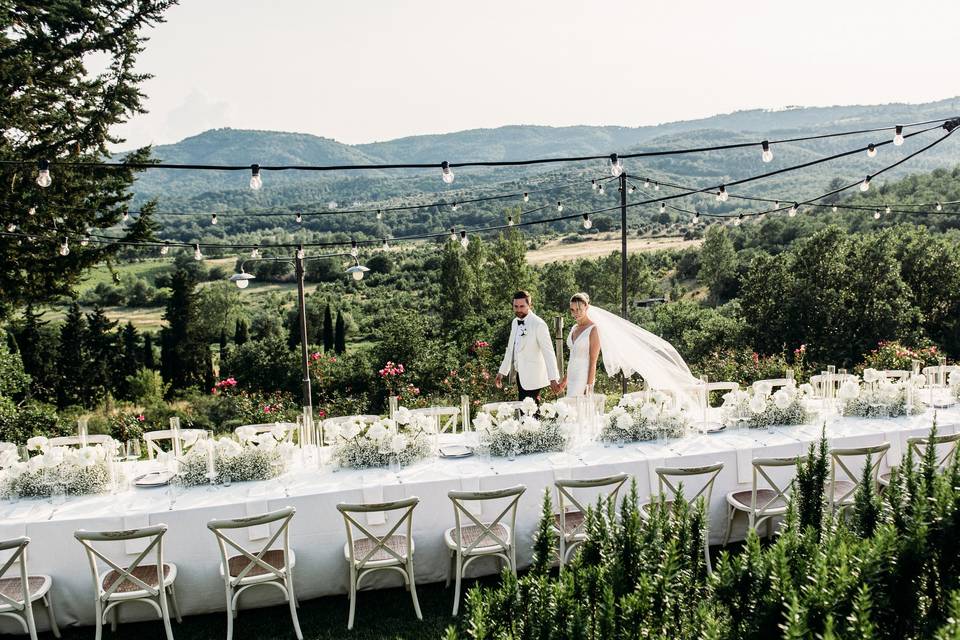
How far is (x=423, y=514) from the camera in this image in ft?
15.9

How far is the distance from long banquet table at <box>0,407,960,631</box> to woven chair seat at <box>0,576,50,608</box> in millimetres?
79

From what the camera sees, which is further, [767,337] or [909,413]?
[767,337]

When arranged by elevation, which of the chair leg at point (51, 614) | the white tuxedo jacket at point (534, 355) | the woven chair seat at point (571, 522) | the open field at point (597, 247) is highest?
the open field at point (597, 247)

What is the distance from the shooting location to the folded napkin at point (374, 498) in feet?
15.6

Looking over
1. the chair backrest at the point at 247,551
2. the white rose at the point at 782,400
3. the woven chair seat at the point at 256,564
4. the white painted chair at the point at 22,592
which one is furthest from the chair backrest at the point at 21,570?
the white rose at the point at 782,400

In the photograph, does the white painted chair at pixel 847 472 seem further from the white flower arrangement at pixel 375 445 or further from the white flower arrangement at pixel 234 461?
the white flower arrangement at pixel 234 461

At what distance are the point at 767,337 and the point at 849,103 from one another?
78.6 metres

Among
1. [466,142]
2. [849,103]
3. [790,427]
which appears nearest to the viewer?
[790,427]

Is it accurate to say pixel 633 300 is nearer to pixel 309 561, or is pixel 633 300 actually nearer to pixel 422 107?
pixel 422 107

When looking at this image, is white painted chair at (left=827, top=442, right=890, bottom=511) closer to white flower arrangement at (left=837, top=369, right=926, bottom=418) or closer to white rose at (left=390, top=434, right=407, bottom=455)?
white flower arrangement at (left=837, top=369, right=926, bottom=418)

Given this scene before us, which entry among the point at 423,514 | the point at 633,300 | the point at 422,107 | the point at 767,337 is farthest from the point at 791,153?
the point at 423,514

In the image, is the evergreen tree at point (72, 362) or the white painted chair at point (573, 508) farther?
the evergreen tree at point (72, 362)

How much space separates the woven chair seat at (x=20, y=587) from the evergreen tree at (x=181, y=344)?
22.5m

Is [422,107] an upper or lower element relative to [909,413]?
upper
